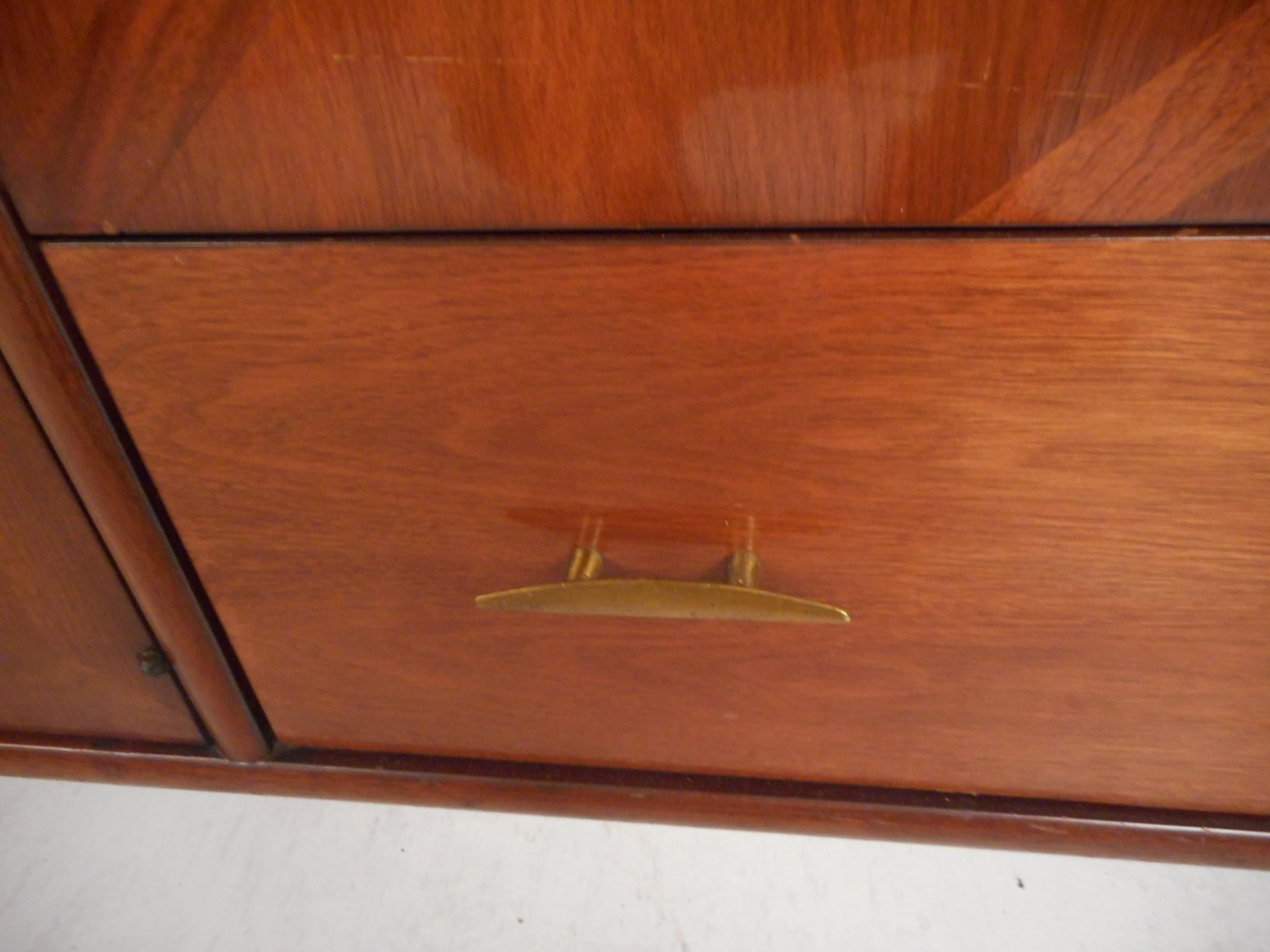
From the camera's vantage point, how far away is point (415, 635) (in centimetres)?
36

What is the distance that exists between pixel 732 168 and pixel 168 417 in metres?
0.22

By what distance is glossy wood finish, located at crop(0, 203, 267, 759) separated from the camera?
0.28 meters

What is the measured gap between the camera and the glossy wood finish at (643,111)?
8.0 inches

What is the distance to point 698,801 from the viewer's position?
393 millimetres

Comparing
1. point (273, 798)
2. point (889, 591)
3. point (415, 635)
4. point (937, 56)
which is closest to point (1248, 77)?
point (937, 56)

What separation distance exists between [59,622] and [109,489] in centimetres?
10

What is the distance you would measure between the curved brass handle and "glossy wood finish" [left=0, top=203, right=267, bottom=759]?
0.15 m

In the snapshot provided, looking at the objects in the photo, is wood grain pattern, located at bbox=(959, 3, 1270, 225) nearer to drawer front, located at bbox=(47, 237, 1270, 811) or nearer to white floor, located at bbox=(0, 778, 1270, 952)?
drawer front, located at bbox=(47, 237, 1270, 811)

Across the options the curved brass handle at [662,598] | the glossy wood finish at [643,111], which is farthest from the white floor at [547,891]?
the glossy wood finish at [643,111]

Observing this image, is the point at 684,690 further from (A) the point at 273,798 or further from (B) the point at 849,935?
(A) the point at 273,798

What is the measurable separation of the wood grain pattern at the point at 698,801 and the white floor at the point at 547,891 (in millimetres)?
53

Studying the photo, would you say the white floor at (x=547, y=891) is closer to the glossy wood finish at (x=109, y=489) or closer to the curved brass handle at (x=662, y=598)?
the glossy wood finish at (x=109, y=489)

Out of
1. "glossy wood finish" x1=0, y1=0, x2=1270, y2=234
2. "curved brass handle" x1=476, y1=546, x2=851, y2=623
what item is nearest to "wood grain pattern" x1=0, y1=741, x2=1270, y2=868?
"curved brass handle" x1=476, y1=546, x2=851, y2=623

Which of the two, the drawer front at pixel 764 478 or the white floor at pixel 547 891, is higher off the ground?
the drawer front at pixel 764 478
